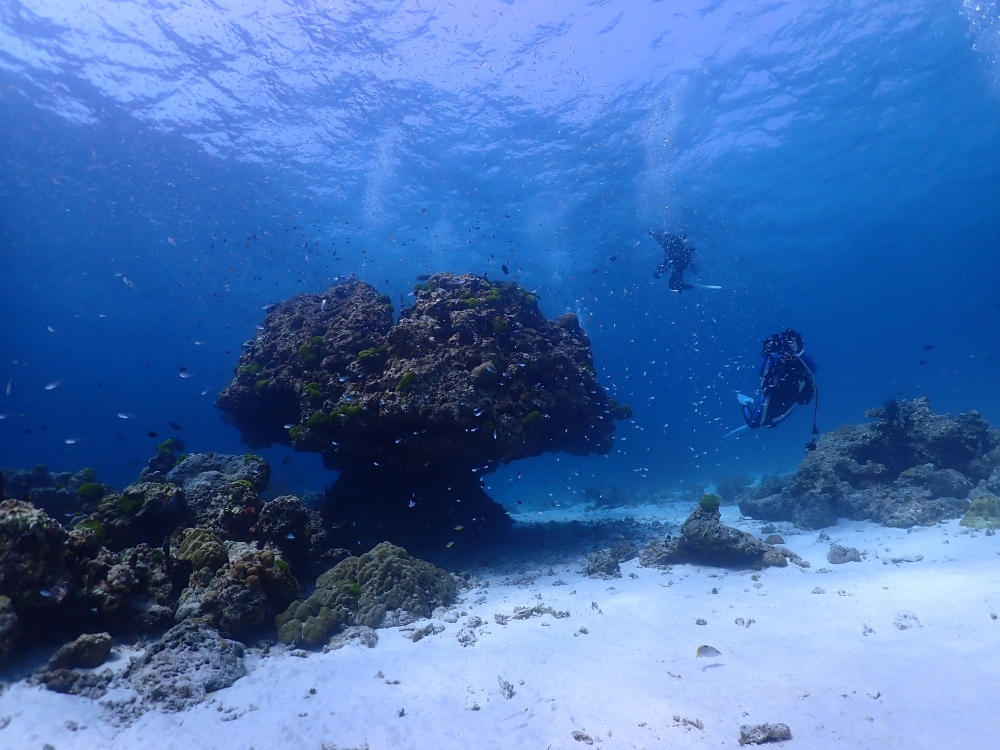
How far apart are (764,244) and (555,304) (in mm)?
21936

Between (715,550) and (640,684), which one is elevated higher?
(715,550)

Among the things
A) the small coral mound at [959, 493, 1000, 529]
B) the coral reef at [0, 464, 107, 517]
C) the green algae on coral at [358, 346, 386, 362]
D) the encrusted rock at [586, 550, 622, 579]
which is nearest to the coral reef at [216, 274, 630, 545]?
the green algae on coral at [358, 346, 386, 362]

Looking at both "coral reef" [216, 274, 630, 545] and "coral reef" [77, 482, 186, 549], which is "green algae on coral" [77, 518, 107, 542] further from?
"coral reef" [216, 274, 630, 545]

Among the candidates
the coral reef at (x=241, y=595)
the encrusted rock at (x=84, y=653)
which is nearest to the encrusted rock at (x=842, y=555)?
the coral reef at (x=241, y=595)

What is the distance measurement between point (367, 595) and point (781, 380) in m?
11.0

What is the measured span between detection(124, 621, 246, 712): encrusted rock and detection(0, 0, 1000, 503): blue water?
1247 centimetres

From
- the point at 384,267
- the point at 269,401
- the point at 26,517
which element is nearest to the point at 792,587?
the point at 26,517

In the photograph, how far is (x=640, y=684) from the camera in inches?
216

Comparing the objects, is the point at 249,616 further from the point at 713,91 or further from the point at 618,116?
the point at 713,91

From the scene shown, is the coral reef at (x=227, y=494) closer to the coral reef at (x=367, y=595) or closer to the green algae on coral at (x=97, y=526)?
the green algae on coral at (x=97, y=526)

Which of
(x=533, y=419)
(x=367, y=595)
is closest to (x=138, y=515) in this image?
(x=367, y=595)

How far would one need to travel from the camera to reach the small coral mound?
414 inches

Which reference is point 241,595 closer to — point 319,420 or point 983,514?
point 319,420

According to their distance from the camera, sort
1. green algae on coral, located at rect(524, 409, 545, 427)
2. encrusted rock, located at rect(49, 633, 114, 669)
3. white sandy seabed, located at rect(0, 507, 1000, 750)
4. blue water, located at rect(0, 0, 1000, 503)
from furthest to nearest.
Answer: blue water, located at rect(0, 0, 1000, 503), green algae on coral, located at rect(524, 409, 545, 427), encrusted rock, located at rect(49, 633, 114, 669), white sandy seabed, located at rect(0, 507, 1000, 750)
